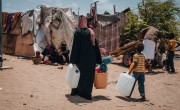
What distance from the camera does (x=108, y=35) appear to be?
17.1m

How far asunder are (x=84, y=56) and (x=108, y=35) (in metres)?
10.6

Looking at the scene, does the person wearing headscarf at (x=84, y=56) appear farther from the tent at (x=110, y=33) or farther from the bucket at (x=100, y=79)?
the tent at (x=110, y=33)

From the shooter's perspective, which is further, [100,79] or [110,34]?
[110,34]

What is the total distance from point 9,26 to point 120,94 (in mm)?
11757

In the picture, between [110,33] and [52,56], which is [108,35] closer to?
[110,33]

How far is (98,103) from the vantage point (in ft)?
21.1

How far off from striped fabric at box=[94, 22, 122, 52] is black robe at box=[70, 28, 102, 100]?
1010 centimetres

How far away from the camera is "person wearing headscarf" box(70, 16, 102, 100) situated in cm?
669

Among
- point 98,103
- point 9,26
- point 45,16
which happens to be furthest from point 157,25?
point 98,103

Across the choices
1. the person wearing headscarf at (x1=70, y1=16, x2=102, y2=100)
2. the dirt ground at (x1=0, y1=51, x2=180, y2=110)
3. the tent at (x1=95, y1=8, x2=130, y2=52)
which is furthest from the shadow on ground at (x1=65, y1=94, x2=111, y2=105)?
the tent at (x1=95, y1=8, x2=130, y2=52)

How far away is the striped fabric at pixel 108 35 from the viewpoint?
16.9 metres

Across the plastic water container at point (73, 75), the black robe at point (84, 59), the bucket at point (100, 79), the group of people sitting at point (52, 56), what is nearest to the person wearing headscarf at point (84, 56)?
the black robe at point (84, 59)

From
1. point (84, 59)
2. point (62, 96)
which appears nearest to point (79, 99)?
point (62, 96)

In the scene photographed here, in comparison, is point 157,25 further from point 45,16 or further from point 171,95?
point 171,95
